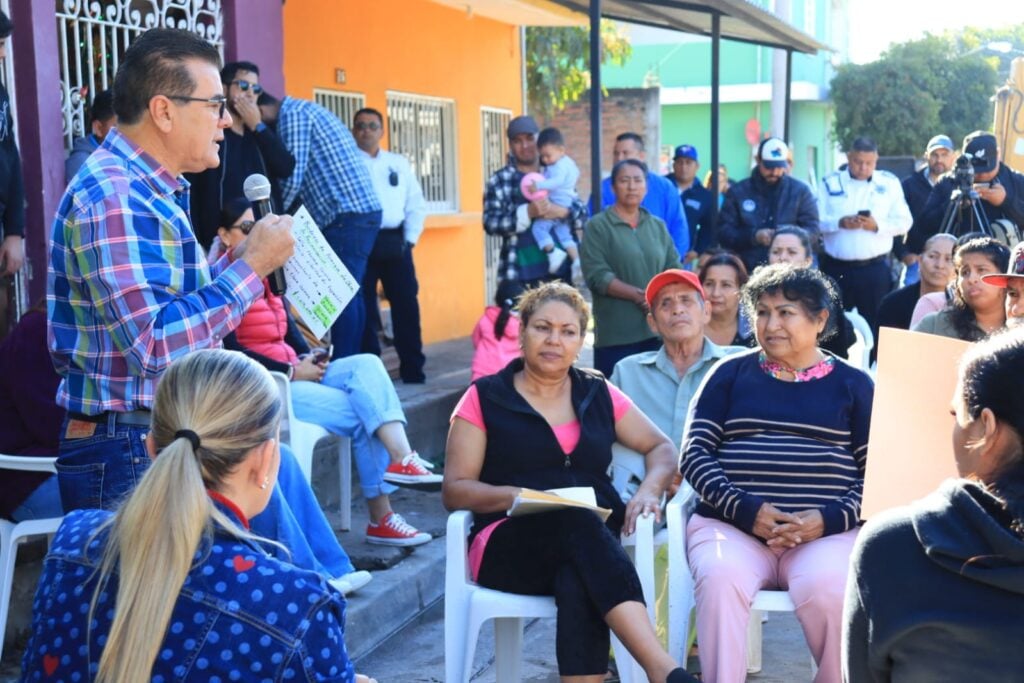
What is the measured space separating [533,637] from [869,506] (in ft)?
6.98

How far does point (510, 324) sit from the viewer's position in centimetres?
663

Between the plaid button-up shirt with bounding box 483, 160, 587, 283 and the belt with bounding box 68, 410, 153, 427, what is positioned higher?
the plaid button-up shirt with bounding box 483, 160, 587, 283

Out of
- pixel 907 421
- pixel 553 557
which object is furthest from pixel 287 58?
pixel 907 421

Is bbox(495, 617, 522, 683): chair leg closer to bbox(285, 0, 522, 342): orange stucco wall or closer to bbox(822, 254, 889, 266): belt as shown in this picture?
Result: bbox(285, 0, 522, 342): orange stucco wall

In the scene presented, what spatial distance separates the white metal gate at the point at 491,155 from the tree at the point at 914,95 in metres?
15.2

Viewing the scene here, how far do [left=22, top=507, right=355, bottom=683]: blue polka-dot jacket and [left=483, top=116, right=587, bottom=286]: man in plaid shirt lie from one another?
5754mm

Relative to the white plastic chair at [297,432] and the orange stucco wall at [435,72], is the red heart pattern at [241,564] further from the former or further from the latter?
the orange stucco wall at [435,72]

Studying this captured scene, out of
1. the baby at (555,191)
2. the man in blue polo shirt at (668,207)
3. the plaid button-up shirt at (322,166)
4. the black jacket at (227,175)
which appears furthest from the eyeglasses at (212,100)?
the man in blue polo shirt at (668,207)

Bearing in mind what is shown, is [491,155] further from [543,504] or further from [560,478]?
[543,504]

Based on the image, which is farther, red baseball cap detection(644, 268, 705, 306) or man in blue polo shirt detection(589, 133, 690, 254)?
man in blue polo shirt detection(589, 133, 690, 254)

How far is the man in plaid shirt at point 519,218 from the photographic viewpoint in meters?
7.88

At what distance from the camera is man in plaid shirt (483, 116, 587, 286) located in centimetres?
788

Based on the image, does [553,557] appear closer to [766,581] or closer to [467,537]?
[467,537]

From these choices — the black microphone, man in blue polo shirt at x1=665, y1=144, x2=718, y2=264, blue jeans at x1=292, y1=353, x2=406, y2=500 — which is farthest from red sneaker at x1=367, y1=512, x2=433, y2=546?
man in blue polo shirt at x1=665, y1=144, x2=718, y2=264
